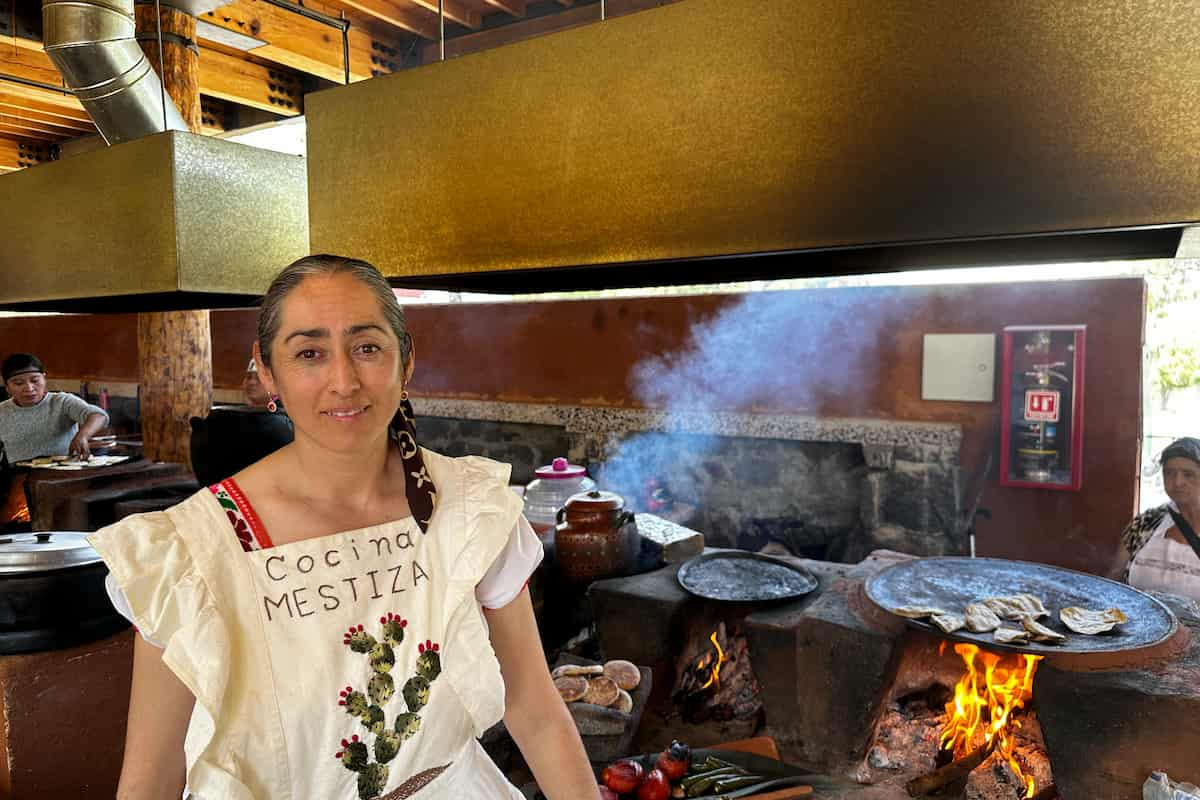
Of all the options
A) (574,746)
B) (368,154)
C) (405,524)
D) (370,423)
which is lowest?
(574,746)

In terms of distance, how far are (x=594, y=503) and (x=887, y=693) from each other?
160 centimetres

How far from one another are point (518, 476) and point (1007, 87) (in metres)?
6.01

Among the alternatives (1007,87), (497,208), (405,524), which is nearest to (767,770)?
(405,524)

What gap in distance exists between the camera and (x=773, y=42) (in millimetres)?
838

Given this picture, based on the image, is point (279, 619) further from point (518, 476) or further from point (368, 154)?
point (518, 476)

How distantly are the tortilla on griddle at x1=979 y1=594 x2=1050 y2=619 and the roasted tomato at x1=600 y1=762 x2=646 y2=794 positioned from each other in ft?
5.24

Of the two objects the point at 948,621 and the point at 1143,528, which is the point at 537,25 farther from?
the point at 1143,528

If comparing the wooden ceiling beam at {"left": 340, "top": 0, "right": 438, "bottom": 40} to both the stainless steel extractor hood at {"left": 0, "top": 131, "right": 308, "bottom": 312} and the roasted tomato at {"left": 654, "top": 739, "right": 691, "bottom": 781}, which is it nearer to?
A: the stainless steel extractor hood at {"left": 0, "top": 131, "right": 308, "bottom": 312}

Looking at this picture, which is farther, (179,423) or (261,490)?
(179,423)

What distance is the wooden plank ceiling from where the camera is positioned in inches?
170

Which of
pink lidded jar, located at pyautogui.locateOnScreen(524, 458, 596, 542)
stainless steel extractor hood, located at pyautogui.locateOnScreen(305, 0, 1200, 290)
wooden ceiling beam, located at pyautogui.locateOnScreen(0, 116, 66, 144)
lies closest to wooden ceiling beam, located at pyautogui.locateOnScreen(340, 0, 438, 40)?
pink lidded jar, located at pyautogui.locateOnScreen(524, 458, 596, 542)

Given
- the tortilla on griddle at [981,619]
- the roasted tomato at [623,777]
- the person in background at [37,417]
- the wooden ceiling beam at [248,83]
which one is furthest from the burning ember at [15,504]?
the tortilla on griddle at [981,619]

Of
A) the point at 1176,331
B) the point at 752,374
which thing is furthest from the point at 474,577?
the point at 1176,331

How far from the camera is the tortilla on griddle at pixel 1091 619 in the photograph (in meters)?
2.72
